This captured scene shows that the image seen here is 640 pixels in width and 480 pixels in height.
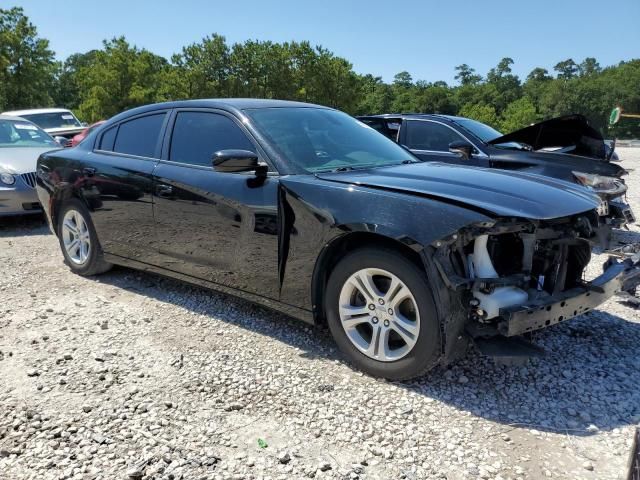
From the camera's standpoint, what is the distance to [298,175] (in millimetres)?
3389

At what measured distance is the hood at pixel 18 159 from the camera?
7.28m

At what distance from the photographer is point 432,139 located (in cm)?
738

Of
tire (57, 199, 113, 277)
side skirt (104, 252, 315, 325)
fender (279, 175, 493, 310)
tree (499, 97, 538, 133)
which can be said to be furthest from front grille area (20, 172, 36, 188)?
tree (499, 97, 538, 133)

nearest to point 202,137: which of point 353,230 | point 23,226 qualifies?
point 353,230

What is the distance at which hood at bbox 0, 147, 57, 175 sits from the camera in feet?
23.9

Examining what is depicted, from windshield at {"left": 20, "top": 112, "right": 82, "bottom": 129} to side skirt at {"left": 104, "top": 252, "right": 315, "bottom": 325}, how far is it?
41.8ft

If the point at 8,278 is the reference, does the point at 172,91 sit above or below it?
above

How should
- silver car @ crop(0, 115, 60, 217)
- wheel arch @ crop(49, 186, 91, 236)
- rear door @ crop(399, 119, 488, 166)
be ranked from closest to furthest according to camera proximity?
wheel arch @ crop(49, 186, 91, 236) < rear door @ crop(399, 119, 488, 166) < silver car @ crop(0, 115, 60, 217)

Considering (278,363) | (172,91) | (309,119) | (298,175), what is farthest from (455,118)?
(172,91)

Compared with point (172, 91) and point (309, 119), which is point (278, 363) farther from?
point (172, 91)

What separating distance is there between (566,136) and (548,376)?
4512 millimetres

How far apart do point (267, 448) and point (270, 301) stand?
1.20 metres

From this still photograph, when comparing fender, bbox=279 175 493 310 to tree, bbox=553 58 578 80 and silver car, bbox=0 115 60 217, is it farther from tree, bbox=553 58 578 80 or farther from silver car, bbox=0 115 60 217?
tree, bbox=553 58 578 80

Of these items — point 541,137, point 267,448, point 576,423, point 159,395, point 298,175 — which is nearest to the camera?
point 267,448
